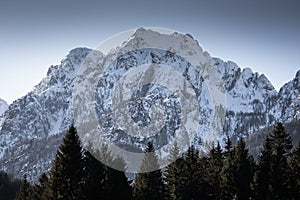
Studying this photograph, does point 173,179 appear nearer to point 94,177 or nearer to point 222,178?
point 222,178

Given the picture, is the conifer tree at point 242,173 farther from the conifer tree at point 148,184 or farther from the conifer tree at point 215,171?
the conifer tree at point 148,184

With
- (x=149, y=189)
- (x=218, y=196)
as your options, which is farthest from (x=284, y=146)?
(x=149, y=189)

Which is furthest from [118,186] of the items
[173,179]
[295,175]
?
[295,175]

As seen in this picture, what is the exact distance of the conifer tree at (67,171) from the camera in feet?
125

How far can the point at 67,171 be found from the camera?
125 feet

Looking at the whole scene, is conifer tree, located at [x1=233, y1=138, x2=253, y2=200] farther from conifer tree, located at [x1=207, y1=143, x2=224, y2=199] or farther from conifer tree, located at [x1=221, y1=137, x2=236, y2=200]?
conifer tree, located at [x1=207, y1=143, x2=224, y2=199]

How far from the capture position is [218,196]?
5750 cm

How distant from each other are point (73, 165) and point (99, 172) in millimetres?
4802

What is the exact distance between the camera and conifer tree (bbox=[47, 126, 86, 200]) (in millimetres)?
38062

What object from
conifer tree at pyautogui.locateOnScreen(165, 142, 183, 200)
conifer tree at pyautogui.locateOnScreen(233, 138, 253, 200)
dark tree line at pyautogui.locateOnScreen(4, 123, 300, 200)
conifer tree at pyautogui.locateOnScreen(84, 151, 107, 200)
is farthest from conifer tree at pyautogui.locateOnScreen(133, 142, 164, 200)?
Answer: conifer tree at pyautogui.locateOnScreen(233, 138, 253, 200)

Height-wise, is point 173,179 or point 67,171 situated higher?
point 173,179

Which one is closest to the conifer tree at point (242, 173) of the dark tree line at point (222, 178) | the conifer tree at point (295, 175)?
the dark tree line at point (222, 178)

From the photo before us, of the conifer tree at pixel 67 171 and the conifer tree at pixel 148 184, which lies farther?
the conifer tree at pixel 148 184

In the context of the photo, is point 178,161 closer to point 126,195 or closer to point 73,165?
point 126,195
